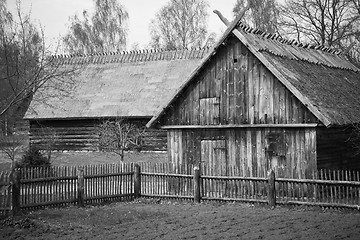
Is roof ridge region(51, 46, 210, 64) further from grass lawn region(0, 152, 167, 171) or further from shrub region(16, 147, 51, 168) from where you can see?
shrub region(16, 147, 51, 168)

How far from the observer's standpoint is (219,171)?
18359 mm

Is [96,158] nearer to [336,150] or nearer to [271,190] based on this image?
[336,150]

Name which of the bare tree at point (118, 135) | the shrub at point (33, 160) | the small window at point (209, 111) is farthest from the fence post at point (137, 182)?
the bare tree at point (118, 135)

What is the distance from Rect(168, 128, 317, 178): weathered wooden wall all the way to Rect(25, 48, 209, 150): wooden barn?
449 inches

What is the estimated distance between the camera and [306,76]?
1983cm

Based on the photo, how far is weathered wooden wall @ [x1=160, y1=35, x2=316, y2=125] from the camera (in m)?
18.7

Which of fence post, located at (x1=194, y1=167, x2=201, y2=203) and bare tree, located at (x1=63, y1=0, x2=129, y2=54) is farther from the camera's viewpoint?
bare tree, located at (x1=63, y1=0, x2=129, y2=54)

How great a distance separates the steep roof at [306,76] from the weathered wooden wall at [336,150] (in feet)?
2.80

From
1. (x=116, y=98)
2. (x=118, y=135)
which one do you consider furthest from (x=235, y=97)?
(x=116, y=98)

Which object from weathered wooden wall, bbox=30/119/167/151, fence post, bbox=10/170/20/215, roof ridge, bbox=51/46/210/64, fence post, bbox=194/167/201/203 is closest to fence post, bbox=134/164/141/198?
fence post, bbox=194/167/201/203

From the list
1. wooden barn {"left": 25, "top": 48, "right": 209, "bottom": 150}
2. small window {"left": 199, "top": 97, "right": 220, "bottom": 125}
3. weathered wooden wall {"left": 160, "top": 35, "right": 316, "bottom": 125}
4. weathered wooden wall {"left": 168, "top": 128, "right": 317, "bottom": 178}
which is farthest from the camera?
wooden barn {"left": 25, "top": 48, "right": 209, "bottom": 150}

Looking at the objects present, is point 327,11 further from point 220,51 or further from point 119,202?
point 119,202

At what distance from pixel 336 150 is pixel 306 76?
8.86 ft

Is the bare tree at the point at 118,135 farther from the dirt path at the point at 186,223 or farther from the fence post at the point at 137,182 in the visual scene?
the dirt path at the point at 186,223
